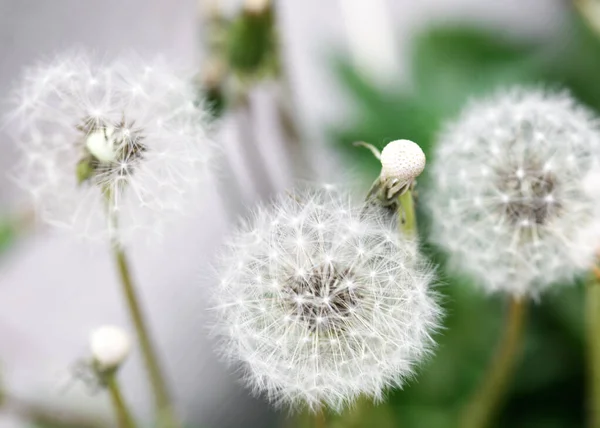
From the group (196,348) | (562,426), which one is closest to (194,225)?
(196,348)

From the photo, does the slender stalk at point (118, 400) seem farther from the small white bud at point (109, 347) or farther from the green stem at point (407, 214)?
the green stem at point (407, 214)

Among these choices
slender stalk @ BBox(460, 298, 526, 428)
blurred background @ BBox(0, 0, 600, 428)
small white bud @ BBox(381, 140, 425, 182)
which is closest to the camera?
small white bud @ BBox(381, 140, 425, 182)

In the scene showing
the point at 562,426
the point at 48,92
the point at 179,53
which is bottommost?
the point at 562,426

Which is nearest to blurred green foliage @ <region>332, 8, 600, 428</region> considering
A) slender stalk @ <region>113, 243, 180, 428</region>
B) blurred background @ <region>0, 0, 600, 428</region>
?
blurred background @ <region>0, 0, 600, 428</region>

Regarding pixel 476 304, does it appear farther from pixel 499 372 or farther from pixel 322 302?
pixel 322 302

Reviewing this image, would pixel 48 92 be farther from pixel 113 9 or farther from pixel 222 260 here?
pixel 113 9

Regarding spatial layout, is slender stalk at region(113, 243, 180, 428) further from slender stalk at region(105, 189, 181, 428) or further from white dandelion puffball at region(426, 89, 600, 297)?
white dandelion puffball at region(426, 89, 600, 297)
